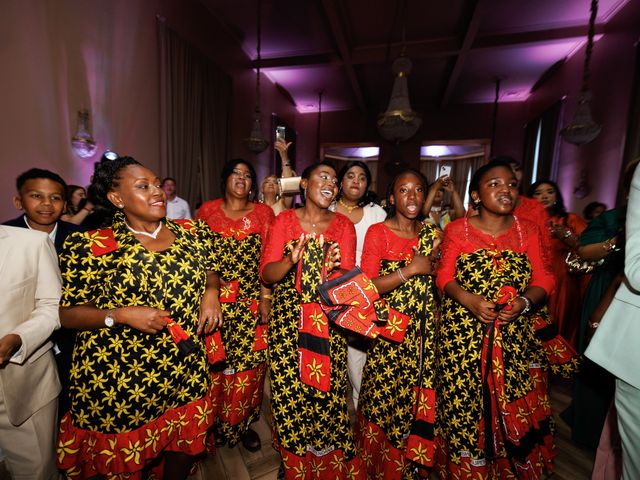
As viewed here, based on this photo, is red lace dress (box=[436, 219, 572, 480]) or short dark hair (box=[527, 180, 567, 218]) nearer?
red lace dress (box=[436, 219, 572, 480])

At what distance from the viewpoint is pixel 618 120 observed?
16.6 ft

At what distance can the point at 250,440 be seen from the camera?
213 centimetres

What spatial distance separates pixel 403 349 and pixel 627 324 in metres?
0.95

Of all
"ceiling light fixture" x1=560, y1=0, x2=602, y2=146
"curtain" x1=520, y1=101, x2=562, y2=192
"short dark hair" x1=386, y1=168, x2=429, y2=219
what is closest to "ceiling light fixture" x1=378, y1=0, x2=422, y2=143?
"ceiling light fixture" x1=560, y1=0, x2=602, y2=146

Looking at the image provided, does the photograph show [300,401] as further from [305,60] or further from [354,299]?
[305,60]

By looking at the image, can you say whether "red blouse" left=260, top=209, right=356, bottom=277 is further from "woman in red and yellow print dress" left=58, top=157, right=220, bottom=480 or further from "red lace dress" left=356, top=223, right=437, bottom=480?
"woman in red and yellow print dress" left=58, top=157, right=220, bottom=480

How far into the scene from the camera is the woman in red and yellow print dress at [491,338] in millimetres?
1566

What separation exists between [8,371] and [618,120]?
7.93 m

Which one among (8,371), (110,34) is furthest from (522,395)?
(110,34)

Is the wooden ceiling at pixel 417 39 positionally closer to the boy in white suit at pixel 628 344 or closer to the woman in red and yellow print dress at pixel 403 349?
the woman in red and yellow print dress at pixel 403 349

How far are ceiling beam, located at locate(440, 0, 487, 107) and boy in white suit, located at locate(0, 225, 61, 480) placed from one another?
21.2 ft

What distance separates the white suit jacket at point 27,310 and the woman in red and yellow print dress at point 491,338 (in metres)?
2.02

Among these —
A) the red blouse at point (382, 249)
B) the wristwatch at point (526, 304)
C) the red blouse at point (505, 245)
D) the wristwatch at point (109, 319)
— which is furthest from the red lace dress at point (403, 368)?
the wristwatch at point (109, 319)

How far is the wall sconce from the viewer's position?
356 cm
